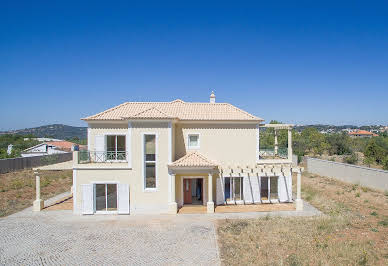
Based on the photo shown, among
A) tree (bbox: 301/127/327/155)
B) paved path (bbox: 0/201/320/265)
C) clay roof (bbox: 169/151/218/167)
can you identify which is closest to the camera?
paved path (bbox: 0/201/320/265)

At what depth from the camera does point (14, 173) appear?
121 ft

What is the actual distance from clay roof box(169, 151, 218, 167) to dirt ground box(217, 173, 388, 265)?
4.34 metres

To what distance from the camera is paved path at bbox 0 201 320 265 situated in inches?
470

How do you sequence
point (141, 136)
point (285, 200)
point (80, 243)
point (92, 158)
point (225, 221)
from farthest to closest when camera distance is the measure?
1. point (285, 200)
2. point (92, 158)
3. point (141, 136)
4. point (225, 221)
5. point (80, 243)

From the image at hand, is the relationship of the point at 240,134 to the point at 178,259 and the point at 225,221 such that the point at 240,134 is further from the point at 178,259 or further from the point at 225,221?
the point at 178,259

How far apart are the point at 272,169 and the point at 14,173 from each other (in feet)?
122

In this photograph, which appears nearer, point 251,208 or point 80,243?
point 80,243

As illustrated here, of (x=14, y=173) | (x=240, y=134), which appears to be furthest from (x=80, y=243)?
(x=14, y=173)

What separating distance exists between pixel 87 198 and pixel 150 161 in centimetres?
538

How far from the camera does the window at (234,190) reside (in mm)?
21094

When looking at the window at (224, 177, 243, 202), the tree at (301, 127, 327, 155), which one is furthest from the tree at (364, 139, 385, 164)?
the window at (224, 177, 243, 202)

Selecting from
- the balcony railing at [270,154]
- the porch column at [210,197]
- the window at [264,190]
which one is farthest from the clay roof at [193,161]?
the balcony railing at [270,154]

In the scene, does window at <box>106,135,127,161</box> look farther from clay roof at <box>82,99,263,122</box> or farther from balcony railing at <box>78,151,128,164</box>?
clay roof at <box>82,99,263,122</box>

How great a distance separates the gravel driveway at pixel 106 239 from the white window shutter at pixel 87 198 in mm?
600
